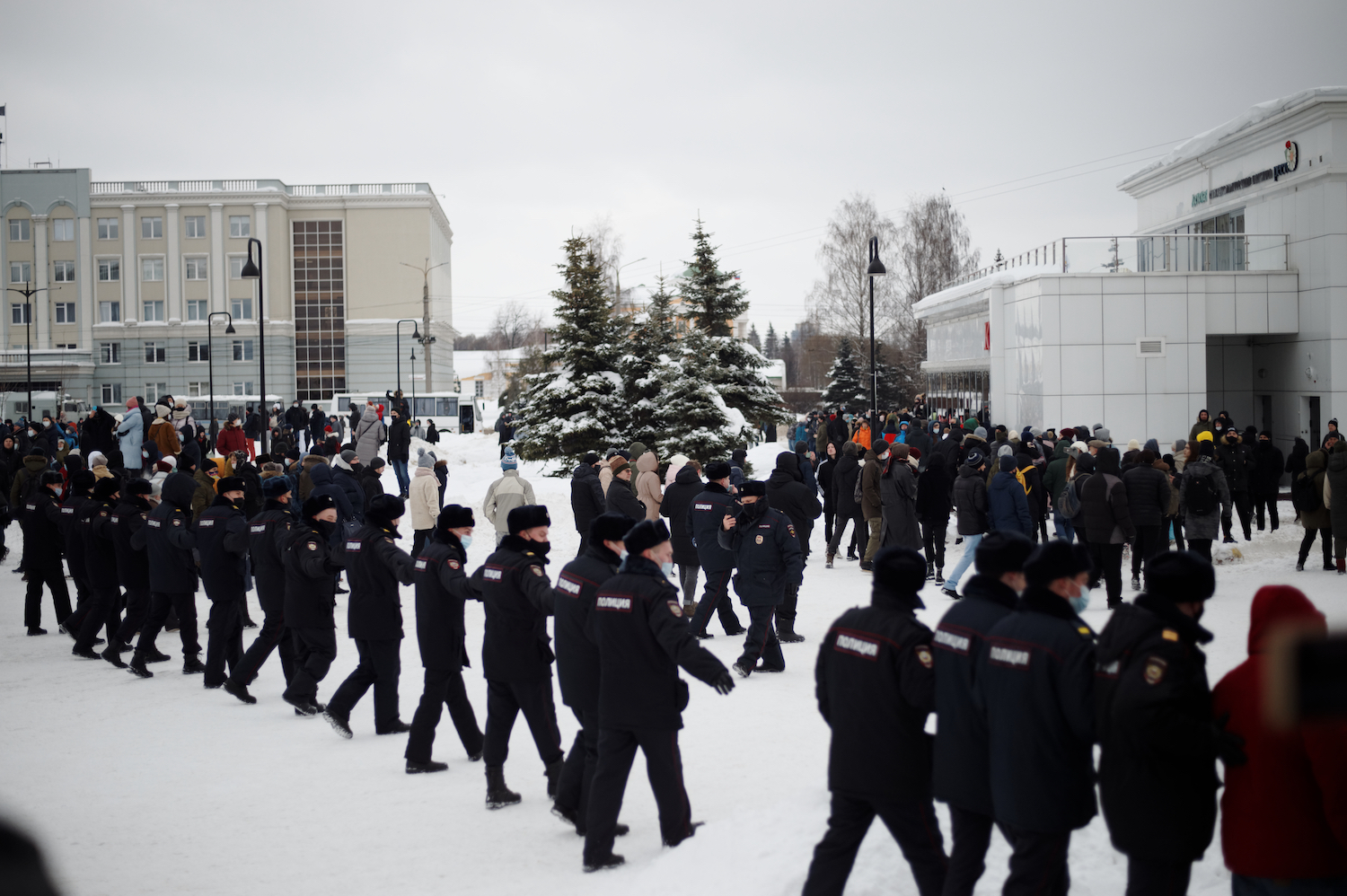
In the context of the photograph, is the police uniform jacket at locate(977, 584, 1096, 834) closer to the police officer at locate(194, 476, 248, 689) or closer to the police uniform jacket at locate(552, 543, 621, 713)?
the police uniform jacket at locate(552, 543, 621, 713)

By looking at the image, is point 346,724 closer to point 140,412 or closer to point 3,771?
point 3,771

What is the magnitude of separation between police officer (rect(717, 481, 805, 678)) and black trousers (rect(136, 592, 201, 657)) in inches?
212

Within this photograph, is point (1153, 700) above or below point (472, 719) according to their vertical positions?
above

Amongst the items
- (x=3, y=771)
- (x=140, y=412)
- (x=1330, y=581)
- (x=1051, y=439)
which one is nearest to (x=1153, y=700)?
(x=3, y=771)

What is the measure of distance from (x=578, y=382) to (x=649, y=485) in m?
12.0

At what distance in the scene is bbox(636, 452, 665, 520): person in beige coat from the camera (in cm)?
1366

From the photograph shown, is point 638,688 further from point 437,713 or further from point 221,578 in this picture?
point 221,578

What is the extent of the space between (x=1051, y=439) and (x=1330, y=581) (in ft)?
17.9

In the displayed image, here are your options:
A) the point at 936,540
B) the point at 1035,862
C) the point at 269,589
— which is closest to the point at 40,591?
the point at 269,589

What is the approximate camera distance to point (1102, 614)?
39.0 ft

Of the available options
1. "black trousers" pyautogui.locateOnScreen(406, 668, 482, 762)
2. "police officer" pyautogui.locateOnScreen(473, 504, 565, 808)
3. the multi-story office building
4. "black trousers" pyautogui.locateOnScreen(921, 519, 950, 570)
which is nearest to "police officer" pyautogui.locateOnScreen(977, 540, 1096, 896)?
"police officer" pyautogui.locateOnScreen(473, 504, 565, 808)

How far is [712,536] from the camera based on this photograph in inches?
413

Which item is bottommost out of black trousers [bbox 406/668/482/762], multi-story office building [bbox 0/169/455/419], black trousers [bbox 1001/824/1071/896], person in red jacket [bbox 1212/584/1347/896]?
black trousers [bbox 406/668/482/762]

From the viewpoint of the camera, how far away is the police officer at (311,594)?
333 inches
